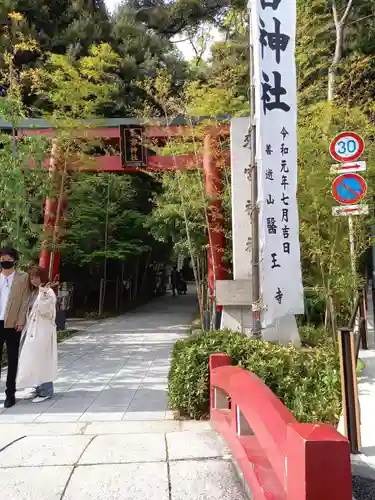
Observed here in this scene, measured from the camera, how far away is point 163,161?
10.1 m

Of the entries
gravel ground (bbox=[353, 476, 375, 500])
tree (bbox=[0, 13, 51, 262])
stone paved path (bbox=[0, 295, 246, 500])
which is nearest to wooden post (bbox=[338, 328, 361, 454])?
gravel ground (bbox=[353, 476, 375, 500])

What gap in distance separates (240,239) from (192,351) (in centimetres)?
268

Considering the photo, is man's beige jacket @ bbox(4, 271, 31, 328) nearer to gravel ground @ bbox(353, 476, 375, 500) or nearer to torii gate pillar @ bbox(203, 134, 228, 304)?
gravel ground @ bbox(353, 476, 375, 500)

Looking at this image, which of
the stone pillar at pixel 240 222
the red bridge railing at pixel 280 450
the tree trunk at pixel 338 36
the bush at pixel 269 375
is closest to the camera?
the red bridge railing at pixel 280 450

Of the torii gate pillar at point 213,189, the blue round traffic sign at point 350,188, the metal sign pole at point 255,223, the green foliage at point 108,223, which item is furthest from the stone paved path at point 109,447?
the green foliage at point 108,223

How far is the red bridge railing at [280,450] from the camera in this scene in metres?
A: 1.50

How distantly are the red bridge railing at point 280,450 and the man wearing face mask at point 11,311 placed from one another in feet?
8.21

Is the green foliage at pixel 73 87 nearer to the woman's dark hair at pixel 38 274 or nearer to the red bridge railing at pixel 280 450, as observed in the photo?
the woman's dark hair at pixel 38 274

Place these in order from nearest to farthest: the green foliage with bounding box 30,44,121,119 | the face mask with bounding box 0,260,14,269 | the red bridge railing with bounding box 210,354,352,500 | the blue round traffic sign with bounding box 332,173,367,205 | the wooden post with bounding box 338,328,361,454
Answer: the red bridge railing with bounding box 210,354,352,500 < the wooden post with bounding box 338,328,361,454 < the blue round traffic sign with bounding box 332,173,367,205 < the face mask with bounding box 0,260,14,269 < the green foliage with bounding box 30,44,121,119

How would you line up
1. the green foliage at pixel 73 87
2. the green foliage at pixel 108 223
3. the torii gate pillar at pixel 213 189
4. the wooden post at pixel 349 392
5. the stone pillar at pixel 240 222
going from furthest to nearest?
1. the green foliage at pixel 108 223
2. the green foliage at pixel 73 87
3. the torii gate pillar at pixel 213 189
4. the stone pillar at pixel 240 222
5. the wooden post at pixel 349 392

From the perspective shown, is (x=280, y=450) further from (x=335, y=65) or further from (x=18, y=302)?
(x=335, y=65)

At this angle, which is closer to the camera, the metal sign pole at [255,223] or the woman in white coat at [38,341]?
the woman in white coat at [38,341]

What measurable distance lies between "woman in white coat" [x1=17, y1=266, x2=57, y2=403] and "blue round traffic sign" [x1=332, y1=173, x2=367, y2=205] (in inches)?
125

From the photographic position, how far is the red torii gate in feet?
28.5
